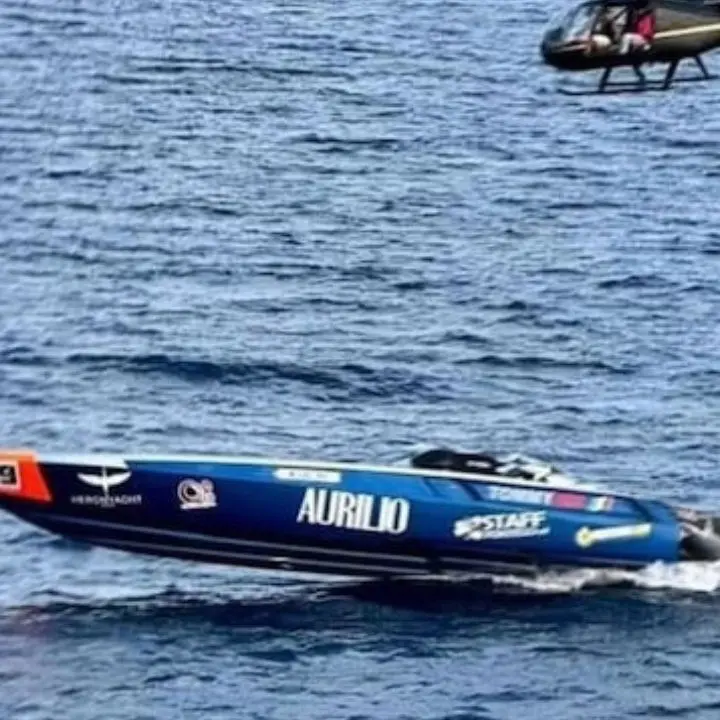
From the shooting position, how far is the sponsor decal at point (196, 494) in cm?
7312

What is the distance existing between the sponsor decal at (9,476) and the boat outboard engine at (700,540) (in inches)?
544

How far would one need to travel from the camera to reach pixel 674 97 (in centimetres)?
13062

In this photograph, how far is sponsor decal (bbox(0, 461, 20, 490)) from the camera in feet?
240

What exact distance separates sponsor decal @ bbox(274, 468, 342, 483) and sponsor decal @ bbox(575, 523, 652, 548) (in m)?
5.21

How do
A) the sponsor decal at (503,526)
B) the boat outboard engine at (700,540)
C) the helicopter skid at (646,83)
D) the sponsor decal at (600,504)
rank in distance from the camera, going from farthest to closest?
the helicopter skid at (646,83) < the boat outboard engine at (700,540) < the sponsor decal at (600,504) < the sponsor decal at (503,526)

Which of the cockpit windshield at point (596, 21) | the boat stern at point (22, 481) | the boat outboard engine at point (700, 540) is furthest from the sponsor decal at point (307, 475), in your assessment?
the cockpit windshield at point (596, 21)

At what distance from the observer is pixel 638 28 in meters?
94.1

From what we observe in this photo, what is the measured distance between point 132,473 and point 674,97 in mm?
60878

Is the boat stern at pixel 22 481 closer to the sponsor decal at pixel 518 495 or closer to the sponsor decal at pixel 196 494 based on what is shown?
the sponsor decal at pixel 196 494

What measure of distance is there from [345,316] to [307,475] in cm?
2656

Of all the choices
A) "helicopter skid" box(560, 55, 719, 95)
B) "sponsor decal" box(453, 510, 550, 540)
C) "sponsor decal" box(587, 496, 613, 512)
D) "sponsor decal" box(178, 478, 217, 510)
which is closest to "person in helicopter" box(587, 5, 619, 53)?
"helicopter skid" box(560, 55, 719, 95)

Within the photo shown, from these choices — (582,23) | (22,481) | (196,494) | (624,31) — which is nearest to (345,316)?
(582,23)

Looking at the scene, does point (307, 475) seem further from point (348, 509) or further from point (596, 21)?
point (596, 21)

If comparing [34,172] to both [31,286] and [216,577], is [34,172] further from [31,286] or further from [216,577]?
[216,577]
